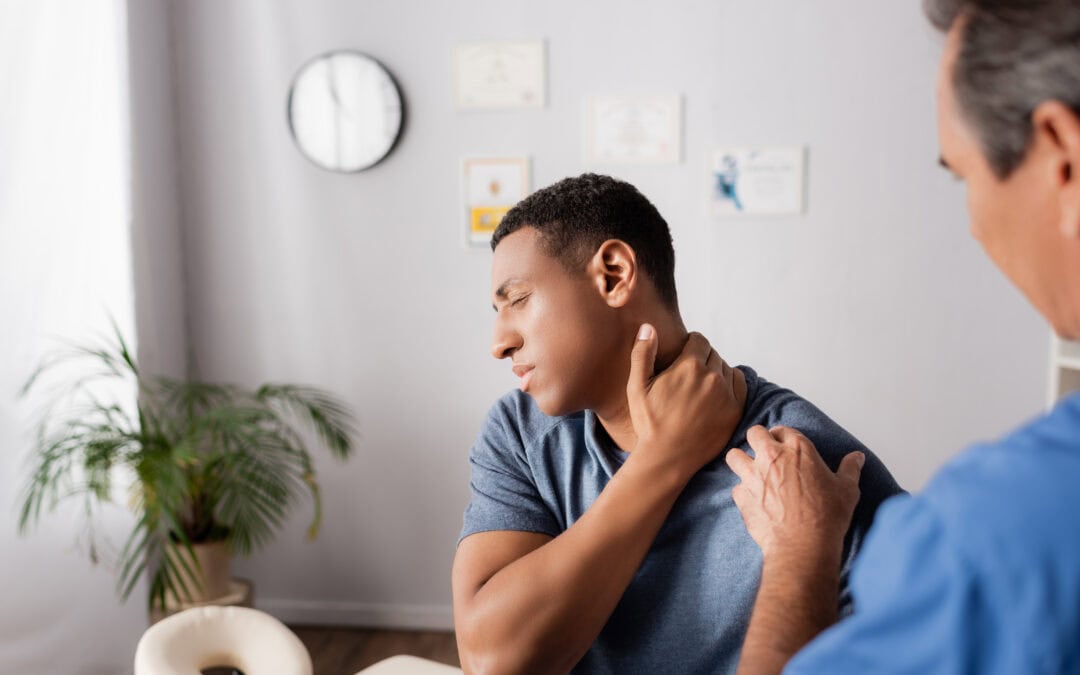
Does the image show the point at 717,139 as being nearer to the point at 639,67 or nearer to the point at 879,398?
the point at 639,67

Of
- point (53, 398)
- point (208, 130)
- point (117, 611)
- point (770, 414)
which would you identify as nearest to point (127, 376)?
point (53, 398)

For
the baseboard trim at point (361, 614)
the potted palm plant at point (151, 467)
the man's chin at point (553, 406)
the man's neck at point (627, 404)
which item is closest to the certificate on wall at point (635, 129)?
the potted palm plant at point (151, 467)

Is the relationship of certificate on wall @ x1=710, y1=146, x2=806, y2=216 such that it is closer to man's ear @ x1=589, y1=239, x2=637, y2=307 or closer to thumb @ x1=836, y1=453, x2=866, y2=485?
man's ear @ x1=589, y1=239, x2=637, y2=307

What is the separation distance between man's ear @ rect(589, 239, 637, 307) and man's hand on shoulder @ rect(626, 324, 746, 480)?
6 cm

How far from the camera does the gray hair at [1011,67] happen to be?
1.92 ft

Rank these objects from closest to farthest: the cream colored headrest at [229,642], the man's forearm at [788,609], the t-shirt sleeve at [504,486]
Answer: the man's forearm at [788,609], the t-shirt sleeve at [504,486], the cream colored headrest at [229,642]

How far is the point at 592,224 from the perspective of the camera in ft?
4.33

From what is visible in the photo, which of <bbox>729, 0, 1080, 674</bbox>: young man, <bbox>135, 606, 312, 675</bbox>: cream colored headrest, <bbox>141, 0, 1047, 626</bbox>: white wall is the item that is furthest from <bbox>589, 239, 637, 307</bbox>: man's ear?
<bbox>141, 0, 1047, 626</bbox>: white wall

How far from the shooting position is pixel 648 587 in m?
1.23

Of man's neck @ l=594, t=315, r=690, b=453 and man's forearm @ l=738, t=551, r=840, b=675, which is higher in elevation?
man's neck @ l=594, t=315, r=690, b=453

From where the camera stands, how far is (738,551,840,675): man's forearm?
921 millimetres

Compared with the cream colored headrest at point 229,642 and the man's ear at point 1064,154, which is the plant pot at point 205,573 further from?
the man's ear at point 1064,154

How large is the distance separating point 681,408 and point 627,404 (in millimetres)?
142

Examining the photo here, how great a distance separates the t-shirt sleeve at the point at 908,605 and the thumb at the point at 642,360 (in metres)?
0.61
